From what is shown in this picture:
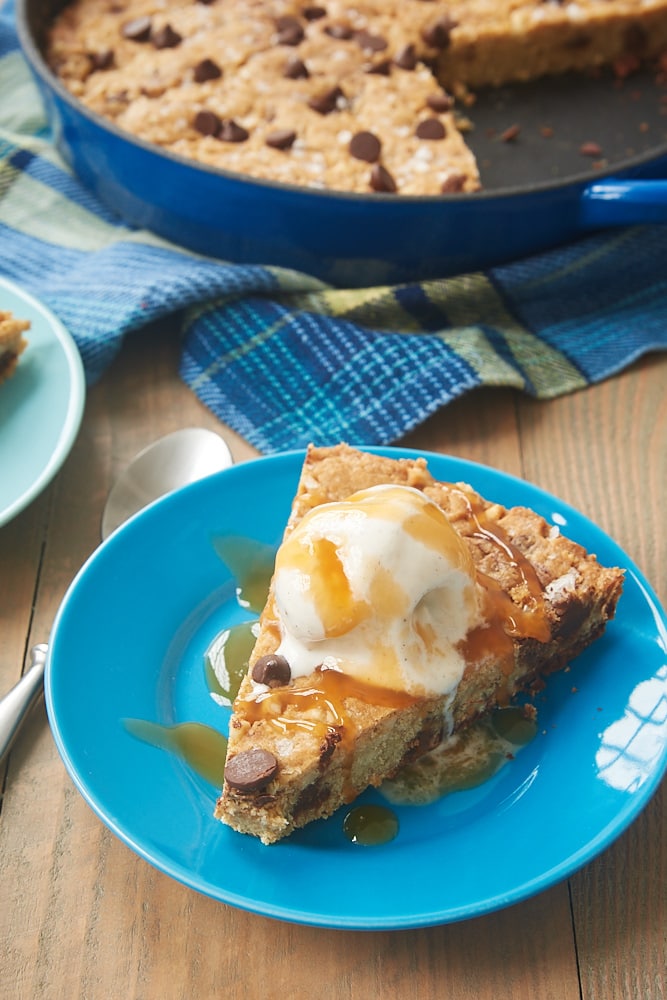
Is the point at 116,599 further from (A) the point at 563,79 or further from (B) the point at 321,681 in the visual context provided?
(A) the point at 563,79

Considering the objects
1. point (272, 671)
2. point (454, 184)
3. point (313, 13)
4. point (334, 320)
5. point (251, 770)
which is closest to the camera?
point (251, 770)

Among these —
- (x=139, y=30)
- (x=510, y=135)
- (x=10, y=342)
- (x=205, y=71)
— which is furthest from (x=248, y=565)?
(x=139, y=30)

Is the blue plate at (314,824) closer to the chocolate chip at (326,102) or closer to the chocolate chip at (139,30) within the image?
the chocolate chip at (326,102)

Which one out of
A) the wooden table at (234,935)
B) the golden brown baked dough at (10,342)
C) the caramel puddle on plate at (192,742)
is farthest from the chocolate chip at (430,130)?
the caramel puddle on plate at (192,742)

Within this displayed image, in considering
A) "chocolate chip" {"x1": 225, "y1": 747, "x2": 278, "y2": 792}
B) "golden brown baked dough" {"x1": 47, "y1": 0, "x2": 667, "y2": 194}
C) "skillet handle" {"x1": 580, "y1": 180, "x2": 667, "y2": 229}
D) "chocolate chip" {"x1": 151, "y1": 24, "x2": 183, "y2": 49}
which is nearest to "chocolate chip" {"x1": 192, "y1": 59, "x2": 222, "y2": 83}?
"golden brown baked dough" {"x1": 47, "y1": 0, "x2": 667, "y2": 194}

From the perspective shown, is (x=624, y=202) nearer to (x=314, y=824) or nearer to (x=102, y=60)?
(x=102, y=60)

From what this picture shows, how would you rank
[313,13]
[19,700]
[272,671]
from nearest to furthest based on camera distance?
1. [272,671]
2. [19,700]
3. [313,13]
